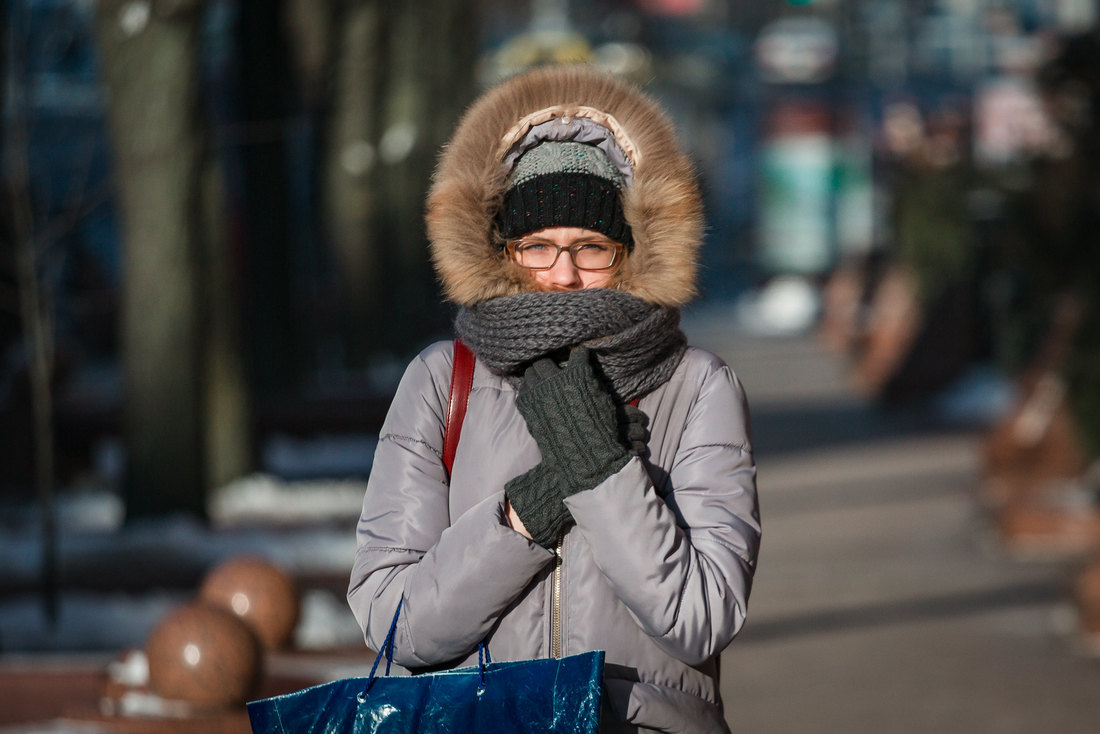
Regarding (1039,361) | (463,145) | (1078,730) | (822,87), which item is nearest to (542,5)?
(822,87)

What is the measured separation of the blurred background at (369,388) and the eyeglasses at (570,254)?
23 cm

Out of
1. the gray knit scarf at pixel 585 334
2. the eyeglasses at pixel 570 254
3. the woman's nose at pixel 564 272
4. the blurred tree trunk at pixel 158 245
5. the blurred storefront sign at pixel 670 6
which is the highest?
the blurred storefront sign at pixel 670 6

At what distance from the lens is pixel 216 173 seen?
1219 centimetres

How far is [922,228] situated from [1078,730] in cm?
1898

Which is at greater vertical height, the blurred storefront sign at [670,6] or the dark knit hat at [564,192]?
the blurred storefront sign at [670,6]

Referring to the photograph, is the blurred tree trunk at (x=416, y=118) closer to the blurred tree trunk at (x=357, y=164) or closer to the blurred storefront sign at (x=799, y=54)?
the blurred tree trunk at (x=357, y=164)

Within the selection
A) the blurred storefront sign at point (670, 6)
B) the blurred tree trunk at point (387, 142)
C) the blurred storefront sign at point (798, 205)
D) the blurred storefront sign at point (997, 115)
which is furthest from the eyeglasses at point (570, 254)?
the blurred storefront sign at point (670, 6)

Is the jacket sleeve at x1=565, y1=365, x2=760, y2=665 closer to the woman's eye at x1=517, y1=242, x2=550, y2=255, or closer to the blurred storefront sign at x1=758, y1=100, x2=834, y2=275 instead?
the woman's eye at x1=517, y1=242, x2=550, y2=255

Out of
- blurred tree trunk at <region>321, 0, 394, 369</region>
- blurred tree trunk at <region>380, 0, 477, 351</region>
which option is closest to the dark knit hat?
blurred tree trunk at <region>321, 0, 394, 369</region>

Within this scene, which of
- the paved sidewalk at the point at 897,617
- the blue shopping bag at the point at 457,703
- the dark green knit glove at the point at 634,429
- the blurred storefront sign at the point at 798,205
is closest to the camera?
the blue shopping bag at the point at 457,703

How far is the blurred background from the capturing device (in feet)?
27.9

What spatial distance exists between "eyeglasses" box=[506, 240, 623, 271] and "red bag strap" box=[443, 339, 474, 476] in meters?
0.20

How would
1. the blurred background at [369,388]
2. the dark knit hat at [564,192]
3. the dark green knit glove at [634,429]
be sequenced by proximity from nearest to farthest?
the dark green knit glove at [634,429] < the dark knit hat at [564,192] < the blurred background at [369,388]

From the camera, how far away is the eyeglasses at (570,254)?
121 inches
